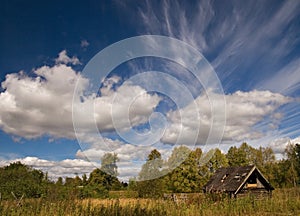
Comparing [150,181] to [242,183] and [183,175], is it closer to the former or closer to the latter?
[183,175]

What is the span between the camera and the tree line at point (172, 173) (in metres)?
27.2

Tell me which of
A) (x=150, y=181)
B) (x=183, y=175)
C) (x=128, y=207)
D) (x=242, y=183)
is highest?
(x=183, y=175)

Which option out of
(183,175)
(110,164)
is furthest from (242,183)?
(110,164)

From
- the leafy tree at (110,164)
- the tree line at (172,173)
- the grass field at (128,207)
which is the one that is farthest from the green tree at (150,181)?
the grass field at (128,207)

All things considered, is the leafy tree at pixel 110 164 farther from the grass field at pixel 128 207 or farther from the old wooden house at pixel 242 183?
the grass field at pixel 128 207

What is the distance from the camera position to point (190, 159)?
140 feet

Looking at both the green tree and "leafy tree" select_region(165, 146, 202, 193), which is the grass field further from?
"leafy tree" select_region(165, 146, 202, 193)

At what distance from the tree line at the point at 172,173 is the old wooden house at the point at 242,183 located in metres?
7.02

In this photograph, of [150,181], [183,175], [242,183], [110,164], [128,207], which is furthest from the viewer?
[110,164]

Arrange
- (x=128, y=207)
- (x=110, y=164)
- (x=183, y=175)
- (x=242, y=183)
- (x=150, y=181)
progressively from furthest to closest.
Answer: (x=110, y=164), (x=183, y=175), (x=150, y=181), (x=242, y=183), (x=128, y=207)

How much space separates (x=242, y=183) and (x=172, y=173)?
16.5 metres

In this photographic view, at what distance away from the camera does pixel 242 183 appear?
2745 centimetres

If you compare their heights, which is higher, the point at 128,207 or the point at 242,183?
the point at 242,183

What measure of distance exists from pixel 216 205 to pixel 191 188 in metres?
28.1
